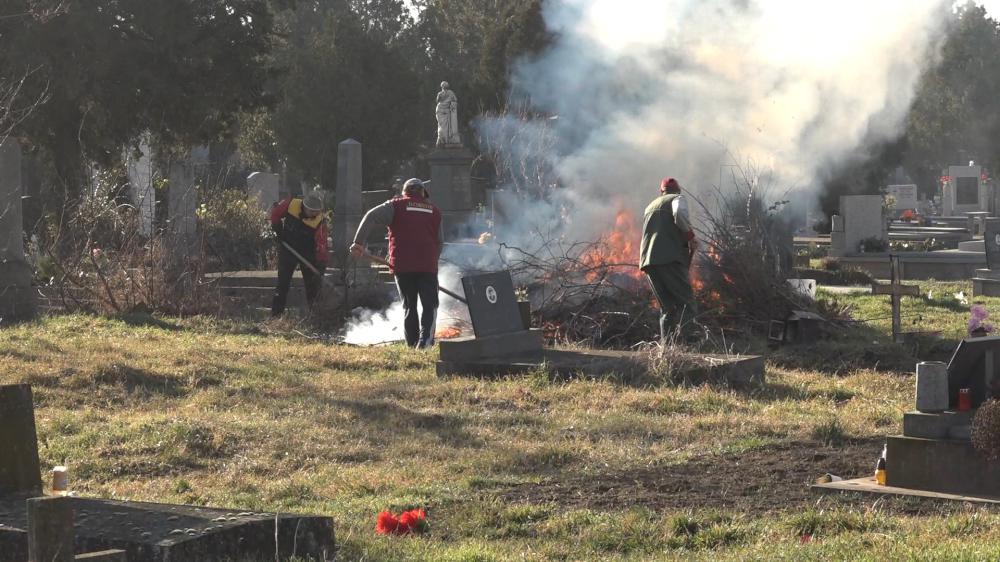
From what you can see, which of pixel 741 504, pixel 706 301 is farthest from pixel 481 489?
pixel 706 301

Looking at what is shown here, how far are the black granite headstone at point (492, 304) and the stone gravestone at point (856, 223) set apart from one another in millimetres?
18850

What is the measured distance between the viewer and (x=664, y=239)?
14.1 m

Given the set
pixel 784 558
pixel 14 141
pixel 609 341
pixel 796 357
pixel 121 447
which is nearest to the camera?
pixel 784 558

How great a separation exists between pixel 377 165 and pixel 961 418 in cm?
4311

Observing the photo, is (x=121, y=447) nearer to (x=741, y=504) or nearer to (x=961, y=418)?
(x=741, y=504)

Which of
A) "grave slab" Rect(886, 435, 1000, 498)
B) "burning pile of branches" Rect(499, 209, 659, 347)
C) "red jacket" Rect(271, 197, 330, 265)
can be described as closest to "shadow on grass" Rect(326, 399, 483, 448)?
"grave slab" Rect(886, 435, 1000, 498)

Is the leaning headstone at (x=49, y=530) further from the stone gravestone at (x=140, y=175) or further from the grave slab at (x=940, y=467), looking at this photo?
the stone gravestone at (x=140, y=175)

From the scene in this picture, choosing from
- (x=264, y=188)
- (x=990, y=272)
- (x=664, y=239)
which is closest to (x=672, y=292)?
Answer: (x=664, y=239)

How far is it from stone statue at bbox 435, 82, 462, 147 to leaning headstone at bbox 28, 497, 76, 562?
3104cm

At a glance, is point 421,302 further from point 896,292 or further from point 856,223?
point 856,223

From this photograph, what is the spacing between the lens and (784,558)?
246 inches

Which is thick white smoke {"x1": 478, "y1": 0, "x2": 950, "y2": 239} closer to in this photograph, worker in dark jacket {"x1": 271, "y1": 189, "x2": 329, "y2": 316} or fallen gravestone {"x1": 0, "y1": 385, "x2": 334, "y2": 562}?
worker in dark jacket {"x1": 271, "y1": 189, "x2": 329, "y2": 316}

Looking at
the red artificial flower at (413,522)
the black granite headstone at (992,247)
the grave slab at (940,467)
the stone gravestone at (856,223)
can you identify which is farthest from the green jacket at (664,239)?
the stone gravestone at (856,223)

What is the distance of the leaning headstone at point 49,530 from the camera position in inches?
178
